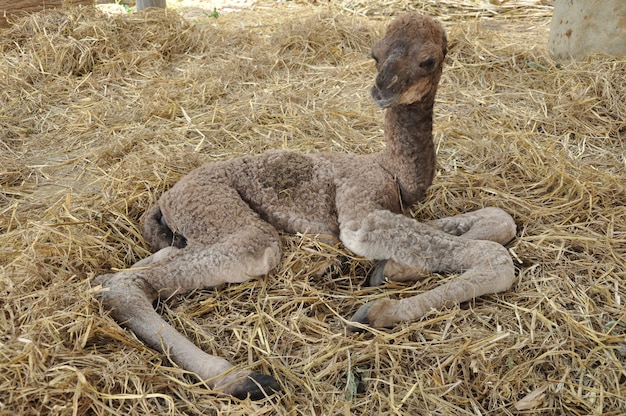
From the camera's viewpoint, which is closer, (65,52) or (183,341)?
(183,341)

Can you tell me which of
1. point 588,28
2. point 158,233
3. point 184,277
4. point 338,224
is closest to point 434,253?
point 338,224

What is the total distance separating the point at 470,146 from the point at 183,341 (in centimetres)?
282

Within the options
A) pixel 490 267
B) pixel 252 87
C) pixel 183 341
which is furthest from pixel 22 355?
pixel 252 87

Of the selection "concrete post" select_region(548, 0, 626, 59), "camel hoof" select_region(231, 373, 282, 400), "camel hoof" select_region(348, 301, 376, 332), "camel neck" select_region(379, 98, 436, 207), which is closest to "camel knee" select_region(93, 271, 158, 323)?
"camel hoof" select_region(231, 373, 282, 400)

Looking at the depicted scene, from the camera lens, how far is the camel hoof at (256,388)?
2357 mm

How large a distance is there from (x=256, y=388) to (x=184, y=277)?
79cm

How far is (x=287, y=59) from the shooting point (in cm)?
618

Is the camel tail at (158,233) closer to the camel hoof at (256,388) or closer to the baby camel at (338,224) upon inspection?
the baby camel at (338,224)

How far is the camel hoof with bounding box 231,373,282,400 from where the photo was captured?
92.8 inches

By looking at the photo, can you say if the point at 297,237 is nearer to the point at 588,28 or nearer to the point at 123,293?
the point at 123,293

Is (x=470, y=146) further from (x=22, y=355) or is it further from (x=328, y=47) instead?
(x=22, y=355)

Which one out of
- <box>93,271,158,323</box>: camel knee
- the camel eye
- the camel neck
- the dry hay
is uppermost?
the camel eye

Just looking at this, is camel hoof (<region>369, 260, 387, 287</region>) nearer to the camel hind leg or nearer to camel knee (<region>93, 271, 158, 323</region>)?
the camel hind leg

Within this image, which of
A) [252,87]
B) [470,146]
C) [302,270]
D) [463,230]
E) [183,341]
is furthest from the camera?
[252,87]
